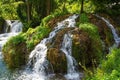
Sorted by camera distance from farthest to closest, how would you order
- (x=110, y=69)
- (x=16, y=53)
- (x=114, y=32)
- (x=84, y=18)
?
1. (x=84, y=18)
2. (x=114, y=32)
3. (x=16, y=53)
4. (x=110, y=69)

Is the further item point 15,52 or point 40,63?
point 15,52

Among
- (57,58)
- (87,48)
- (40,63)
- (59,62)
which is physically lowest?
(40,63)

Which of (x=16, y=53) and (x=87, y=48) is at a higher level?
(x=87, y=48)

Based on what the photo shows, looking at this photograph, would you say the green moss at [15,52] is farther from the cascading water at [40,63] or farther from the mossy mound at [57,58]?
the mossy mound at [57,58]

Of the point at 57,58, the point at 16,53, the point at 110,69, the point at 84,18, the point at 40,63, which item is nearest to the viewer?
the point at 110,69

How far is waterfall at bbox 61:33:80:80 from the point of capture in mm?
13078

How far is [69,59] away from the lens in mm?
13797

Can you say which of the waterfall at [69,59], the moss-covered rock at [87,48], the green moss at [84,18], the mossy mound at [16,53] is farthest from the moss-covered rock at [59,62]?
the green moss at [84,18]

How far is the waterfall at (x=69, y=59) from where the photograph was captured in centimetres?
1308

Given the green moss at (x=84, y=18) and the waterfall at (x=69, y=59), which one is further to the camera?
the green moss at (x=84, y=18)

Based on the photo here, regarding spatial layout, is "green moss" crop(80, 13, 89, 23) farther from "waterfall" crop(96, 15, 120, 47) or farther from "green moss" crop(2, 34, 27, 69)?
"green moss" crop(2, 34, 27, 69)

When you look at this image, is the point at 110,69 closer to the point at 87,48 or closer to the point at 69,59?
the point at 69,59

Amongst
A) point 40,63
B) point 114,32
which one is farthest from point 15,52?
point 114,32

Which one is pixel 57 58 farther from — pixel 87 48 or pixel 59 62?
pixel 87 48
